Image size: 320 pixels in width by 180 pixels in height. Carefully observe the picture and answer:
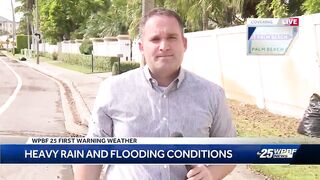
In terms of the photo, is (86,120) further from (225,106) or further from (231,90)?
(225,106)

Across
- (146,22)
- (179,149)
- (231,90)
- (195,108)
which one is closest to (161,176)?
(179,149)

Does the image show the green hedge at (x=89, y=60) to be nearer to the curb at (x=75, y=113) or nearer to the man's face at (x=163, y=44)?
the curb at (x=75, y=113)

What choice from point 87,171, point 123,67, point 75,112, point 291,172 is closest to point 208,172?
point 87,171

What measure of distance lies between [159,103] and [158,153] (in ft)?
0.79

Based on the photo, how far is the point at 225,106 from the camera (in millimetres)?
2490

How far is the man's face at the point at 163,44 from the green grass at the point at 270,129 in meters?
4.20

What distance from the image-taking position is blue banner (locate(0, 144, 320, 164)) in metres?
2.27

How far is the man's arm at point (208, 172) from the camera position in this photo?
226cm

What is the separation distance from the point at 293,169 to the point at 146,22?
4747mm

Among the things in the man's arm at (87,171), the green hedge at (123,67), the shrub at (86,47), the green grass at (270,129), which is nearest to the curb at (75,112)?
the green grass at (270,129)

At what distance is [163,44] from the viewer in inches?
92.0

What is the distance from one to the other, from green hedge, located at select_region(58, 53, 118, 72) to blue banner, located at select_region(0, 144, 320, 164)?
3138 centimetres

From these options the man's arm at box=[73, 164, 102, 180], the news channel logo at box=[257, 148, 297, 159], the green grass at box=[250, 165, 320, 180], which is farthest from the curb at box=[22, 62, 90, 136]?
the news channel logo at box=[257, 148, 297, 159]

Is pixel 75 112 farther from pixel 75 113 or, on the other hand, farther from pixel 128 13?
pixel 128 13
